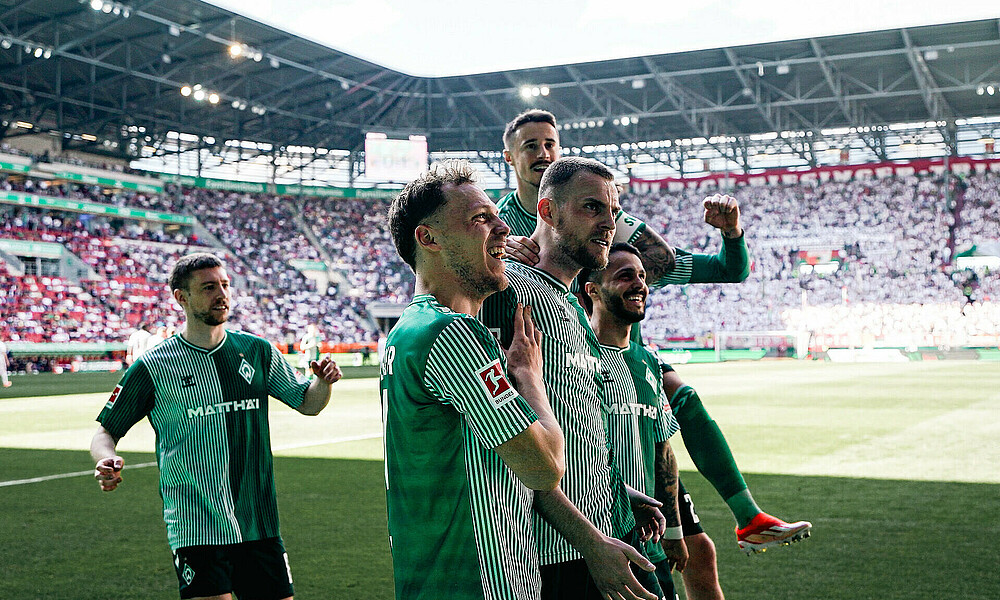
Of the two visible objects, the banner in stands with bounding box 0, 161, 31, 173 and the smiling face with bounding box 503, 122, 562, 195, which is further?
the banner in stands with bounding box 0, 161, 31, 173

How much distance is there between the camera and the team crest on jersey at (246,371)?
4.79 meters

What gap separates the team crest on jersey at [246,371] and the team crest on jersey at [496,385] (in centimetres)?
268

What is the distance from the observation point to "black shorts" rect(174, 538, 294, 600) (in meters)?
4.22

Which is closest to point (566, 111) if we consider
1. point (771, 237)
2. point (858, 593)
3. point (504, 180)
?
point (504, 180)

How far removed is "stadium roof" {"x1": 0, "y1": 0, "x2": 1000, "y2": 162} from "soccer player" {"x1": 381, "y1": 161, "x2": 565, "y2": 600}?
3316cm

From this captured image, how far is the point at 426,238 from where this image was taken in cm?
277

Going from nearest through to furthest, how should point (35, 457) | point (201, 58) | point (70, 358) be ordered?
1. point (35, 457)
2. point (70, 358)
3. point (201, 58)

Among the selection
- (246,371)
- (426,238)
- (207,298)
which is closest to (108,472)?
(246,371)

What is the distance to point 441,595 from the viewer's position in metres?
2.52

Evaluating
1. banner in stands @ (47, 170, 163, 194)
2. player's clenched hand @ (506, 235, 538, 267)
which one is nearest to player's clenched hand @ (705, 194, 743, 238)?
player's clenched hand @ (506, 235, 538, 267)

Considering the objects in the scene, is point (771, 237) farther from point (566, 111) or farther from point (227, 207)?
point (227, 207)

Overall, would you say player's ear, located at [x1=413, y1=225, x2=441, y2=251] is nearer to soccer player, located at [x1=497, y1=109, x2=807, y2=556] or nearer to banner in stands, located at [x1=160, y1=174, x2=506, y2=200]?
soccer player, located at [x1=497, y1=109, x2=807, y2=556]

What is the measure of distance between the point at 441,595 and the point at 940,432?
13539 mm

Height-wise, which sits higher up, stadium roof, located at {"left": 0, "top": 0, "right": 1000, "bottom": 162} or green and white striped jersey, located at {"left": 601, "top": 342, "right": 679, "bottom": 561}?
stadium roof, located at {"left": 0, "top": 0, "right": 1000, "bottom": 162}
